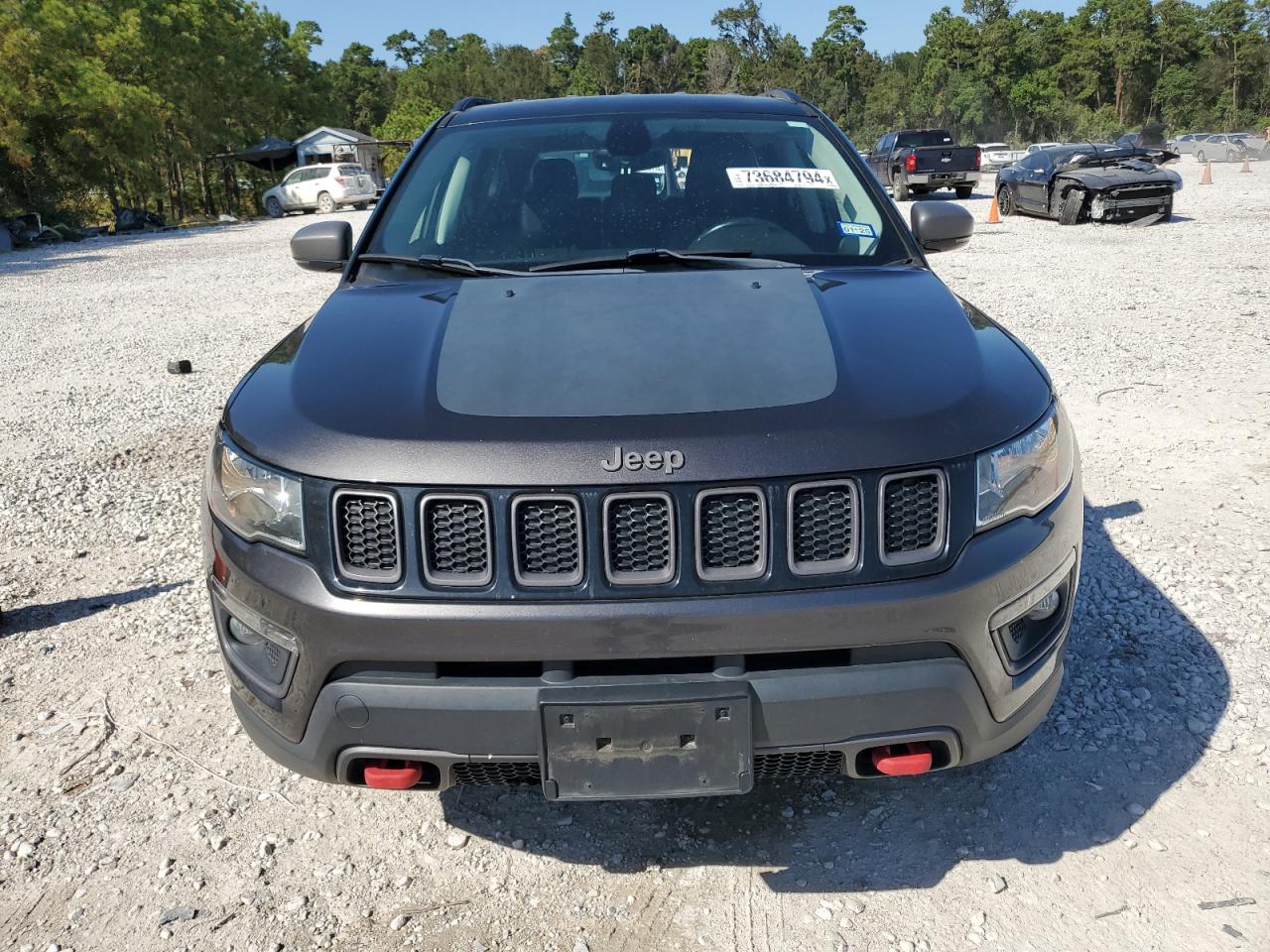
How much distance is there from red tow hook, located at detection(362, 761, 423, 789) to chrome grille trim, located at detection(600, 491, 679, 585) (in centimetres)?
58

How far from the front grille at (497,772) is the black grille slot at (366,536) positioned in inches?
16.0

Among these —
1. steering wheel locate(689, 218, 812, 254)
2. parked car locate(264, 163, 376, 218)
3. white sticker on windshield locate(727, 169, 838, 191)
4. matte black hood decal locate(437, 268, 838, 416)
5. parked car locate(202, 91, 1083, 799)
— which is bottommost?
parked car locate(264, 163, 376, 218)

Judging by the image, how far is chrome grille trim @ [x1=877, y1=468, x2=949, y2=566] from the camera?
1.95 meters

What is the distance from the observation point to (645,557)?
1.95 m

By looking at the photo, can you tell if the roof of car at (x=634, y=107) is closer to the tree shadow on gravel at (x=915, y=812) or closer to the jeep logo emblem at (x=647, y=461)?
the jeep logo emblem at (x=647, y=461)

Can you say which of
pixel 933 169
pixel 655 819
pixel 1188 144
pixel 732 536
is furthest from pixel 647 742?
pixel 1188 144

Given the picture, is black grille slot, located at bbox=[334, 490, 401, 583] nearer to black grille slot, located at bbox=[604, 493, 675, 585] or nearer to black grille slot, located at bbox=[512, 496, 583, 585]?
black grille slot, located at bbox=[512, 496, 583, 585]

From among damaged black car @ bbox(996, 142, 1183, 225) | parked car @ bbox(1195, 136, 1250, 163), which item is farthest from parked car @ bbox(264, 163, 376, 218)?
parked car @ bbox(1195, 136, 1250, 163)

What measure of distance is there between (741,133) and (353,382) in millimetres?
1877

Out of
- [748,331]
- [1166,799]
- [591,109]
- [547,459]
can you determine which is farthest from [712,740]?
[591,109]

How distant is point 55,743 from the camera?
308 centimetres

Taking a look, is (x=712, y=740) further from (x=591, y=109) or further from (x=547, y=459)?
(x=591, y=109)

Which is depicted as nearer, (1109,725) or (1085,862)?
(1085,862)

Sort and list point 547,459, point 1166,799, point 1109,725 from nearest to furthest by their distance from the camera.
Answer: point 547,459 → point 1166,799 → point 1109,725
